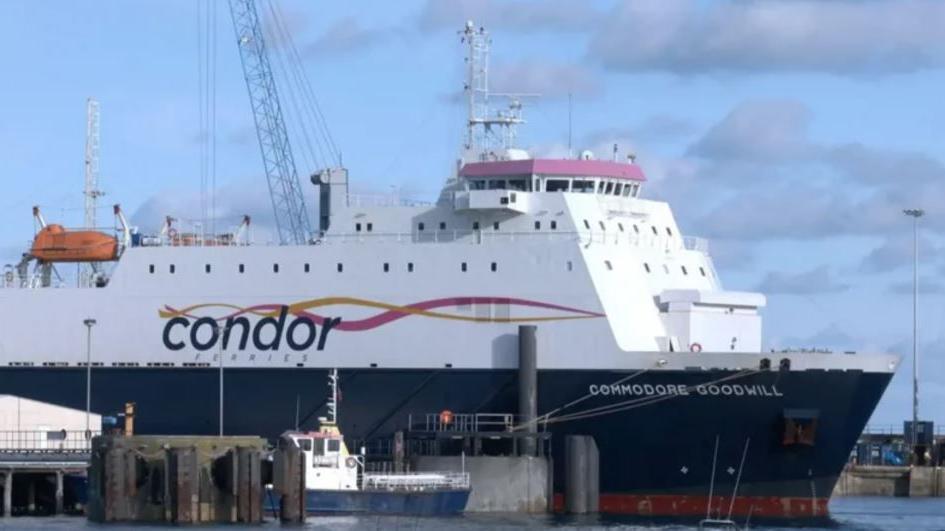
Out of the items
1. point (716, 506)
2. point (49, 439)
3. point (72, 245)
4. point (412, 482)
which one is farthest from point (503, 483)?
point (72, 245)

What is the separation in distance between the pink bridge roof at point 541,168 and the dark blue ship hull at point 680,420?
4858mm

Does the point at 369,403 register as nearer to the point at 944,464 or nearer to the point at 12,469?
the point at 12,469

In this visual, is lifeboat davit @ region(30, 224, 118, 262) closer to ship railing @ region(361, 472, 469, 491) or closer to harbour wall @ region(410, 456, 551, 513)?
ship railing @ region(361, 472, 469, 491)

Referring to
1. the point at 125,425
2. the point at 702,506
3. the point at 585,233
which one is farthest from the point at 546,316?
the point at 125,425

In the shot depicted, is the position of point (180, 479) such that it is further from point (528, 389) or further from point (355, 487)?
point (528, 389)

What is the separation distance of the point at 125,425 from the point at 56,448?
2.21 metres

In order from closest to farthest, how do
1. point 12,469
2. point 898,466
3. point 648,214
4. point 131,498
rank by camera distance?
1. point 131,498
2. point 12,469
3. point 648,214
4. point 898,466

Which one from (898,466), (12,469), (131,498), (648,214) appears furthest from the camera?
(898,466)

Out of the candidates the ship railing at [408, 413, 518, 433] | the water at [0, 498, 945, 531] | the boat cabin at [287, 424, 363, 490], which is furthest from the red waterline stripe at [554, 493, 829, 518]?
the boat cabin at [287, 424, 363, 490]

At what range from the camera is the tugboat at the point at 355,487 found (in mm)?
50719

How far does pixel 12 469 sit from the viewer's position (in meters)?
Answer: 52.6

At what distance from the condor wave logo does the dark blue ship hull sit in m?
1.09

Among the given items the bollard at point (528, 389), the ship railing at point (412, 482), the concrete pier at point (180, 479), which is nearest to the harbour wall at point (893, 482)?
the bollard at point (528, 389)

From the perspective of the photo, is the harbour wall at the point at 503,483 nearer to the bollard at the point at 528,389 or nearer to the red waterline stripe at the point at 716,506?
the bollard at the point at 528,389
